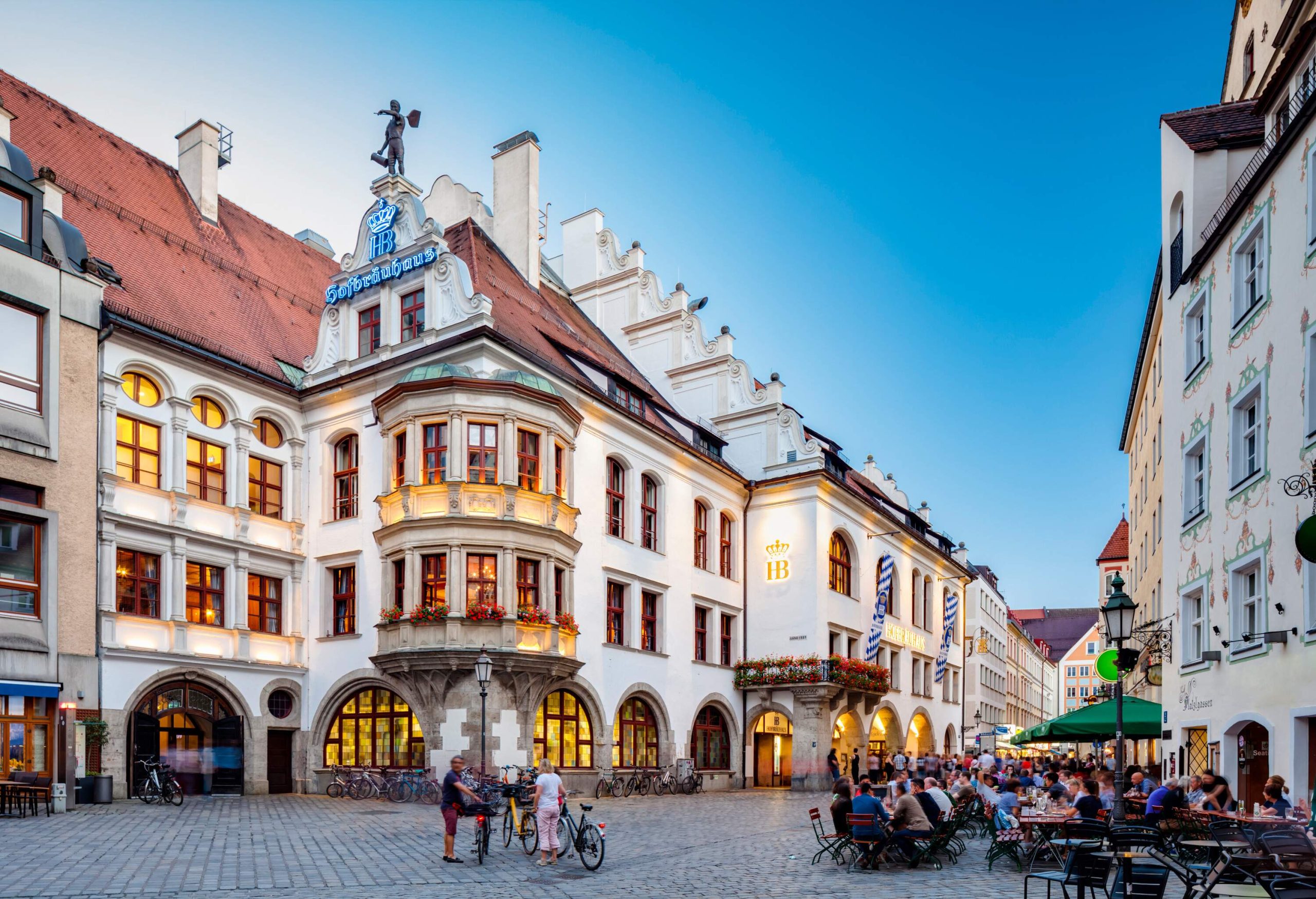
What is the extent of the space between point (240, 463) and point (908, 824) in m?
20.1

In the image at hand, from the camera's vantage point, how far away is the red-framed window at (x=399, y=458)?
2866cm

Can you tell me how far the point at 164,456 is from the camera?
89.9ft

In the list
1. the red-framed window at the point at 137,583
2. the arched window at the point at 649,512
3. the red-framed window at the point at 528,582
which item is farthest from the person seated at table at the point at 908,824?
the arched window at the point at 649,512

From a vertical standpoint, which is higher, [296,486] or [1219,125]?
[1219,125]

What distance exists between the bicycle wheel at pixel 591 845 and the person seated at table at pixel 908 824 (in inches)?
150

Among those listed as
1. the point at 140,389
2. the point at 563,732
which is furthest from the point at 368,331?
the point at 563,732

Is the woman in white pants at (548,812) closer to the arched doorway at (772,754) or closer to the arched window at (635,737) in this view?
the arched window at (635,737)

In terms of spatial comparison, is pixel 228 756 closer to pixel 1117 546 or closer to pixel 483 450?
pixel 483 450

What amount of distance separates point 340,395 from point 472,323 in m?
4.61

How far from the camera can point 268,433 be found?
30797 millimetres

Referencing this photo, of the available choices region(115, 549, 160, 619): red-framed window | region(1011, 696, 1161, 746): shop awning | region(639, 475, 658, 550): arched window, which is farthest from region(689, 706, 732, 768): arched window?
region(115, 549, 160, 619): red-framed window

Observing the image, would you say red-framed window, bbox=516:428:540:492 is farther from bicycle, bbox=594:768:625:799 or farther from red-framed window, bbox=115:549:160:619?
red-framed window, bbox=115:549:160:619

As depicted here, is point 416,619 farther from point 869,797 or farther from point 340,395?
point 869,797

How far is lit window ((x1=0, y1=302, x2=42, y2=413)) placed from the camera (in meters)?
23.4
